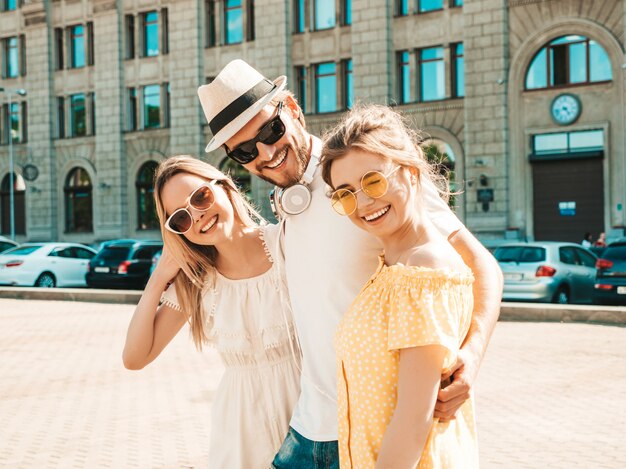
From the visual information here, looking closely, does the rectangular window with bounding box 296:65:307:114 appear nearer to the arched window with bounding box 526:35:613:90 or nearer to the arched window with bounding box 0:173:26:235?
the arched window with bounding box 526:35:613:90

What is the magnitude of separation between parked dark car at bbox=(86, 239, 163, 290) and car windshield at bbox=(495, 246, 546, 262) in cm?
1068

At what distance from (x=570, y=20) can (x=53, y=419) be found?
25.1 m

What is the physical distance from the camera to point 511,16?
29.5 metres

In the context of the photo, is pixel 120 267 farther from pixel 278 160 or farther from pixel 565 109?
pixel 278 160

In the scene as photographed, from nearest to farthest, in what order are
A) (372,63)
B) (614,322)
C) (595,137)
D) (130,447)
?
(130,447) < (614,322) < (595,137) < (372,63)

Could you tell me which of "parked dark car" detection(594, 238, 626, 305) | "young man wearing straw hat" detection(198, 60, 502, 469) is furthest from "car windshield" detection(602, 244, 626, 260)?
"young man wearing straw hat" detection(198, 60, 502, 469)

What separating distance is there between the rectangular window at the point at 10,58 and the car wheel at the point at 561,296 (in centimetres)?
3370

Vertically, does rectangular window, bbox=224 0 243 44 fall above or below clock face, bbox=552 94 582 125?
above

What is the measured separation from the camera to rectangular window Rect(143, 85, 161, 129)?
38.7 metres

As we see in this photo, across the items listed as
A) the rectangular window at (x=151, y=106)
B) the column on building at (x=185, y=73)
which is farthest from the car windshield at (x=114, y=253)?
the rectangular window at (x=151, y=106)

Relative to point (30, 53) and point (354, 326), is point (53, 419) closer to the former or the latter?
point (354, 326)

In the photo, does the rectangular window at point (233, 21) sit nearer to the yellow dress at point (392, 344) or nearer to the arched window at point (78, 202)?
the arched window at point (78, 202)

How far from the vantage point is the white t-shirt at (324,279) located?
235 centimetres

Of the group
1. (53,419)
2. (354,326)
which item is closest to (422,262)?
Result: (354,326)
